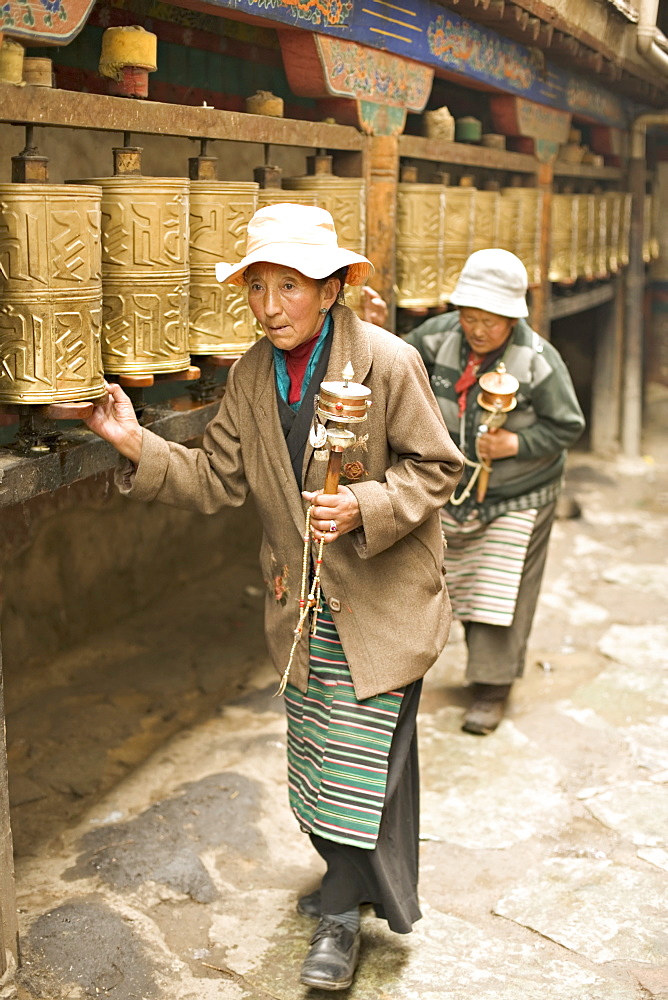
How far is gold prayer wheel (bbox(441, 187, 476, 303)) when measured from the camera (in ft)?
16.9

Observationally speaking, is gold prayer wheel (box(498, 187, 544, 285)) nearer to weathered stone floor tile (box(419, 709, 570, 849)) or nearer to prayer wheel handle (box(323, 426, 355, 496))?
weathered stone floor tile (box(419, 709, 570, 849))

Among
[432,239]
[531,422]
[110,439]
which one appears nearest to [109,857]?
[110,439]

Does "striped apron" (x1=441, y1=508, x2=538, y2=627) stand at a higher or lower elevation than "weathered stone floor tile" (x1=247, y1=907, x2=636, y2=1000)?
higher

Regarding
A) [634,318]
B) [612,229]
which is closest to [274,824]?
[612,229]

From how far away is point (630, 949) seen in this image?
3.10 m

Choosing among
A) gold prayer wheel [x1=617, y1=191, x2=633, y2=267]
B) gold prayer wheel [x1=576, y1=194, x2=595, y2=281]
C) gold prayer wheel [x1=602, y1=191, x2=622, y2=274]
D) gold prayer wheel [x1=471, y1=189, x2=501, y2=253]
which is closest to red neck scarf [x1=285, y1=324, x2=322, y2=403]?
gold prayer wheel [x1=471, y1=189, x2=501, y2=253]

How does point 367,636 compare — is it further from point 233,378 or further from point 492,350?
point 492,350

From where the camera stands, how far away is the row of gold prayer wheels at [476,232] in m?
4.88

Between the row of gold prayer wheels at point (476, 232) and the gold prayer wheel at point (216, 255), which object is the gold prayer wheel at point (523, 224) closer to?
the row of gold prayer wheels at point (476, 232)

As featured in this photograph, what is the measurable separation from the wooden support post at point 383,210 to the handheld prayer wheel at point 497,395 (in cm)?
68

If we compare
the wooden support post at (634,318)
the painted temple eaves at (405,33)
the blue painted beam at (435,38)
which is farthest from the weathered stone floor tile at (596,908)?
the wooden support post at (634,318)

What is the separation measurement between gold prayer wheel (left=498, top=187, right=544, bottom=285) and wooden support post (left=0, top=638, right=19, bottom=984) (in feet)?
12.8

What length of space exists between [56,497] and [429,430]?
2.42 metres

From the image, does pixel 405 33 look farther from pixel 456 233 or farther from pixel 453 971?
pixel 453 971
